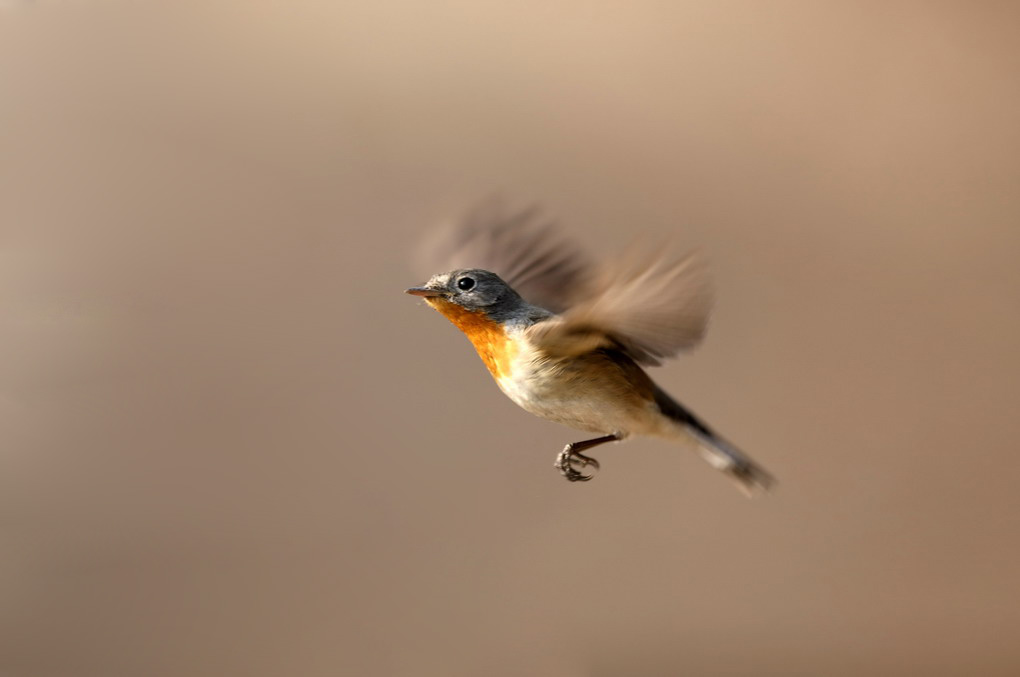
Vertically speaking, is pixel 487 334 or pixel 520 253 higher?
pixel 520 253

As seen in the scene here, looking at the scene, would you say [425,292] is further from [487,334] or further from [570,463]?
[570,463]

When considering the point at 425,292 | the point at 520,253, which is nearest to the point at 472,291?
the point at 425,292

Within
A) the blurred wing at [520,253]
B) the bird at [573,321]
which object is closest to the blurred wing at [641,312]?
the bird at [573,321]

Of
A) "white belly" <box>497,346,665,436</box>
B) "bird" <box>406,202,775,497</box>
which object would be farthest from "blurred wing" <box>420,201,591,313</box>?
"white belly" <box>497,346,665,436</box>

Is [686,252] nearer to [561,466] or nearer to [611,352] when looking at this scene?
[611,352]

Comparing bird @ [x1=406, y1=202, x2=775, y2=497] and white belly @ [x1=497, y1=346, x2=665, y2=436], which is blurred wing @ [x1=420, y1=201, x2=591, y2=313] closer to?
bird @ [x1=406, y1=202, x2=775, y2=497]

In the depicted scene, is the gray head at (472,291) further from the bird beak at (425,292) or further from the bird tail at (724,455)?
the bird tail at (724,455)

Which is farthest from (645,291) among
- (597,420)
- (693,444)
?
(693,444)
